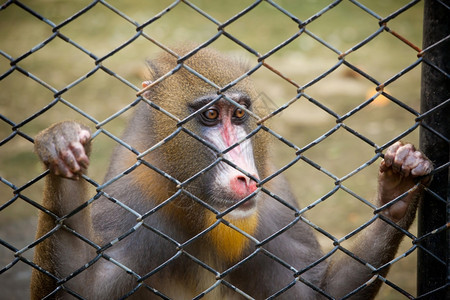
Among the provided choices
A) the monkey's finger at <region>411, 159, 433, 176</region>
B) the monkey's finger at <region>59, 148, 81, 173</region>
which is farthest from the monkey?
the monkey's finger at <region>59, 148, 81, 173</region>

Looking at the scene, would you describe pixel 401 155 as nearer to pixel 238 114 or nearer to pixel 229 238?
pixel 238 114

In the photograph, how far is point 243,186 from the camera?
9.30 feet

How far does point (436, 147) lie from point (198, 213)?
51.1 inches

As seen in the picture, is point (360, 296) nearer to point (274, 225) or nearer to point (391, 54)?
point (274, 225)

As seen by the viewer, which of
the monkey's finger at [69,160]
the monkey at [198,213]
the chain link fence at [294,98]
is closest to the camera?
the chain link fence at [294,98]

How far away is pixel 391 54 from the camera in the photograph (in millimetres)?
9648

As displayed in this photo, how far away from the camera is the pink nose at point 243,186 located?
2826 millimetres

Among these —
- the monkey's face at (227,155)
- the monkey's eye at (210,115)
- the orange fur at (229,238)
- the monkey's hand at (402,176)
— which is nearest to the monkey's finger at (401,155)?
the monkey's hand at (402,176)

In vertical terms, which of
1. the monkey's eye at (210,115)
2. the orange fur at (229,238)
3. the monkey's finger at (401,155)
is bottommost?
the monkey's finger at (401,155)

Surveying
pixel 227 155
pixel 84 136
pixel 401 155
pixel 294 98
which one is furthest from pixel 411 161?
pixel 84 136

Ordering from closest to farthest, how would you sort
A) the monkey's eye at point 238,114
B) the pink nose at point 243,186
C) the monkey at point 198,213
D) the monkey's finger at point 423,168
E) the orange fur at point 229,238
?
1. the monkey's finger at point 423,168
2. the monkey at point 198,213
3. the pink nose at point 243,186
4. the orange fur at point 229,238
5. the monkey's eye at point 238,114

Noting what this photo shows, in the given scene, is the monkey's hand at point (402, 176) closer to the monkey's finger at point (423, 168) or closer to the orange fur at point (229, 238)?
the monkey's finger at point (423, 168)

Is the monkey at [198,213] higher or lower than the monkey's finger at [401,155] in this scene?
higher

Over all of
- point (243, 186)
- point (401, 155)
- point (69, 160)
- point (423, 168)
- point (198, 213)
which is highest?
point (69, 160)
